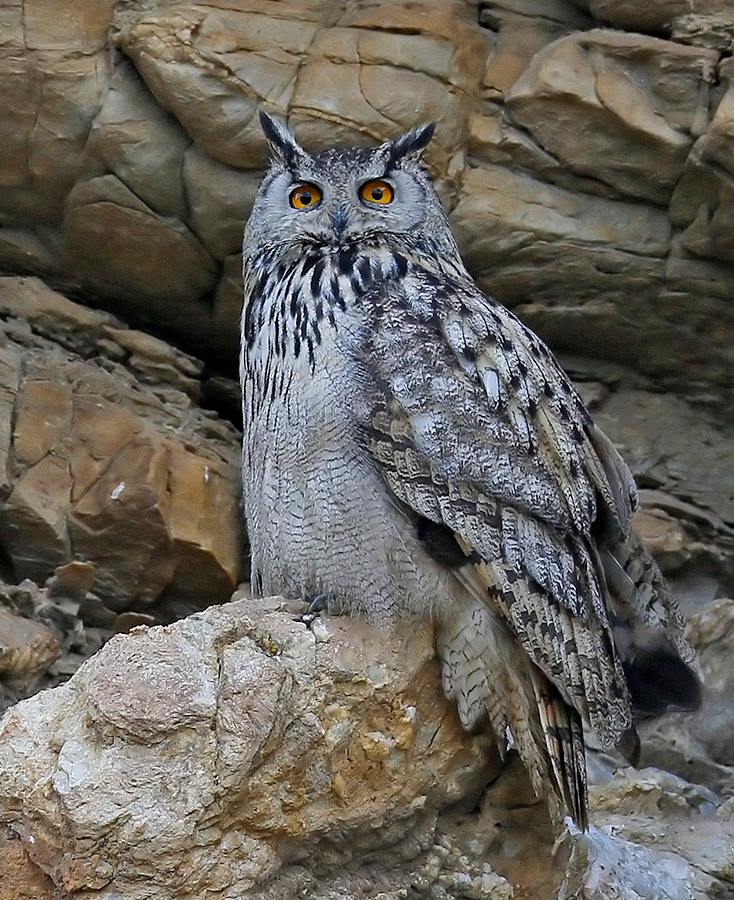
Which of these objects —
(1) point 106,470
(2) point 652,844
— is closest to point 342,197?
(1) point 106,470

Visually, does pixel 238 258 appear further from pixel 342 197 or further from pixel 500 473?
pixel 500 473

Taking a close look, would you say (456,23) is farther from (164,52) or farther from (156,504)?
(156,504)

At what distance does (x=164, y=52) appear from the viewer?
13.0 ft

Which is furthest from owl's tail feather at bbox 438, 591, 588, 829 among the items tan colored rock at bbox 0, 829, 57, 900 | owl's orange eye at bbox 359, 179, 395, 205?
owl's orange eye at bbox 359, 179, 395, 205

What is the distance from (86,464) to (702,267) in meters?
1.85

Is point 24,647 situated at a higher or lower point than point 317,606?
lower

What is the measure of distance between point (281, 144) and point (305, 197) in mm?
201

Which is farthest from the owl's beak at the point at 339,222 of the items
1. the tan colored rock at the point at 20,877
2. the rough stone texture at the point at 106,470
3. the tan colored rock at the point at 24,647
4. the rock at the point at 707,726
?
the rock at the point at 707,726

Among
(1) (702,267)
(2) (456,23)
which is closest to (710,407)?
(1) (702,267)

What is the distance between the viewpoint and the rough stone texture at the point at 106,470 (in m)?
3.92

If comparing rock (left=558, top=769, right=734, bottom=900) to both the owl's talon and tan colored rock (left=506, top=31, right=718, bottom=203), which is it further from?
tan colored rock (left=506, top=31, right=718, bottom=203)

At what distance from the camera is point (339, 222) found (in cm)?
321

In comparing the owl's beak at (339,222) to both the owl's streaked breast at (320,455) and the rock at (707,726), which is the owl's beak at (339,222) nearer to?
the owl's streaked breast at (320,455)

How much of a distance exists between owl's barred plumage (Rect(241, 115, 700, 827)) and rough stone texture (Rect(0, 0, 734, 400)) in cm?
109
